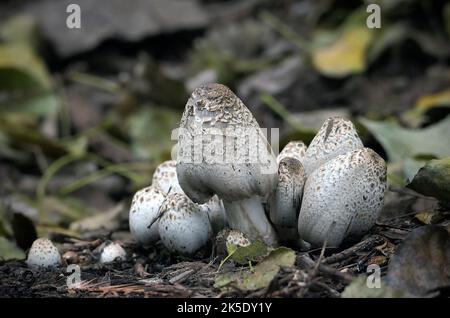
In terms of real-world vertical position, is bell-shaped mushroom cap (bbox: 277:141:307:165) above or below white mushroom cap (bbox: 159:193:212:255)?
above

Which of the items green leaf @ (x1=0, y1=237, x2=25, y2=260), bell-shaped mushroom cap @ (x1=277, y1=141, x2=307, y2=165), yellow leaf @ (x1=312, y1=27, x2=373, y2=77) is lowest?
green leaf @ (x1=0, y1=237, x2=25, y2=260)

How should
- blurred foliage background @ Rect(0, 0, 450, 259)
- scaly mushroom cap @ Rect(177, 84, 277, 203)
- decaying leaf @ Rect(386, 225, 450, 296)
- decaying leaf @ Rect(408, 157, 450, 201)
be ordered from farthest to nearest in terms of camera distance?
blurred foliage background @ Rect(0, 0, 450, 259), decaying leaf @ Rect(408, 157, 450, 201), scaly mushroom cap @ Rect(177, 84, 277, 203), decaying leaf @ Rect(386, 225, 450, 296)

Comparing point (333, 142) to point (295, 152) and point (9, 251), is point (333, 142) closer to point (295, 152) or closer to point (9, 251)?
point (295, 152)

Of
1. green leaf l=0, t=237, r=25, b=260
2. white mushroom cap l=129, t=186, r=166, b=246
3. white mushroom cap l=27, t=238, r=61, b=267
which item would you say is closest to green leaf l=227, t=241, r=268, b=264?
white mushroom cap l=129, t=186, r=166, b=246

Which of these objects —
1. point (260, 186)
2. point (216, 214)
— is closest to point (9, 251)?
point (216, 214)

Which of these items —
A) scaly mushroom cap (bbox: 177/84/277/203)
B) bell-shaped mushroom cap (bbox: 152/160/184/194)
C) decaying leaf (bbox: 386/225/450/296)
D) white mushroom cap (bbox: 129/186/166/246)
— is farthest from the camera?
bell-shaped mushroom cap (bbox: 152/160/184/194)

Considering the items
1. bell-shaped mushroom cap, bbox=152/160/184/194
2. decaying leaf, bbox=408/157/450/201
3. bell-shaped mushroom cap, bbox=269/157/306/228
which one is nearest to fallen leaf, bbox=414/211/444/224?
decaying leaf, bbox=408/157/450/201

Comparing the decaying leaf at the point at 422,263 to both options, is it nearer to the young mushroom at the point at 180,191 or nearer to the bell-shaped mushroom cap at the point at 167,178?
the young mushroom at the point at 180,191

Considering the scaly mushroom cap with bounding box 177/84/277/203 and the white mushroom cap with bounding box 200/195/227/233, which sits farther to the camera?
the white mushroom cap with bounding box 200/195/227/233

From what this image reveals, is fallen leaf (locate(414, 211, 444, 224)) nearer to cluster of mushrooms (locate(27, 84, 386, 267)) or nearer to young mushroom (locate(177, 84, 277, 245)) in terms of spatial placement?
cluster of mushrooms (locate(27, 84, 386, 267))
